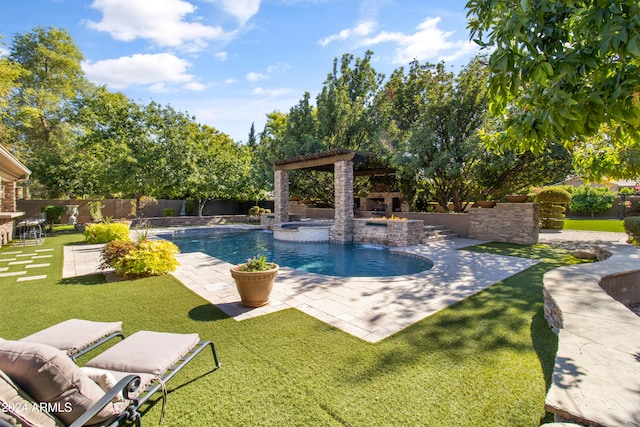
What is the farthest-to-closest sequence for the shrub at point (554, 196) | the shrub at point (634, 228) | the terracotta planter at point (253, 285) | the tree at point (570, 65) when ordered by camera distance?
the shrub at point (554, 196) → the shrub at point (634, 228) → the terracotta planter at point (253, 285) → the tree at point (570, 65)

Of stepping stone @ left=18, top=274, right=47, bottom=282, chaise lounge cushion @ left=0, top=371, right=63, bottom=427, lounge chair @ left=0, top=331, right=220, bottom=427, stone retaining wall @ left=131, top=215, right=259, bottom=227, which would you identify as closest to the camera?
chaise lounge cushion @ left=0, top=371, right=63, bottom=427

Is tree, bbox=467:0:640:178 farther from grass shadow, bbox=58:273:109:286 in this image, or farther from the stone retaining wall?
the stone retaining wall

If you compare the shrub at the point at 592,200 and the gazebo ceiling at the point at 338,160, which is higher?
the gazebo ceiling at the point at 338,160

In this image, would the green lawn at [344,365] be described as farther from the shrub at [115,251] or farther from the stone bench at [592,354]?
the shrub at [115,251]

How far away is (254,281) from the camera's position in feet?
16.0

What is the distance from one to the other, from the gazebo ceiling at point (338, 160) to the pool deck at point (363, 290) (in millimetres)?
6398

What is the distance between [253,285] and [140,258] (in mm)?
3776

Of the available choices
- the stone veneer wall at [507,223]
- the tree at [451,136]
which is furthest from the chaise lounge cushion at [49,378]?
the stone veneer wall at [507,223]

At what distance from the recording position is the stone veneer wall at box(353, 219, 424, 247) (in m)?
12.1

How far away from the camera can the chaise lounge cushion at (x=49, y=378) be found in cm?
172

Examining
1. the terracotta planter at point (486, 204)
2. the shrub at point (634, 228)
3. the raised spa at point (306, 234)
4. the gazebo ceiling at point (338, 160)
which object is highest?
the gazebo ceiling at point (338, 160)

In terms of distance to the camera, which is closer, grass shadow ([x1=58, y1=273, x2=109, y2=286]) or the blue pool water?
grass shadow ([x1=58, y1=273, x2=109, y2=286])

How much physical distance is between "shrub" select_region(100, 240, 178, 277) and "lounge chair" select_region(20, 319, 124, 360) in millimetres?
3878

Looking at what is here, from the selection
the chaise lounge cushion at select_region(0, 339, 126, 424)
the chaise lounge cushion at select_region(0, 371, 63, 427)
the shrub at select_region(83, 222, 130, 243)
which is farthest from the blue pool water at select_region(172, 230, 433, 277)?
the chaise lounge cushion at select_region(0, 371, 63, 427)
